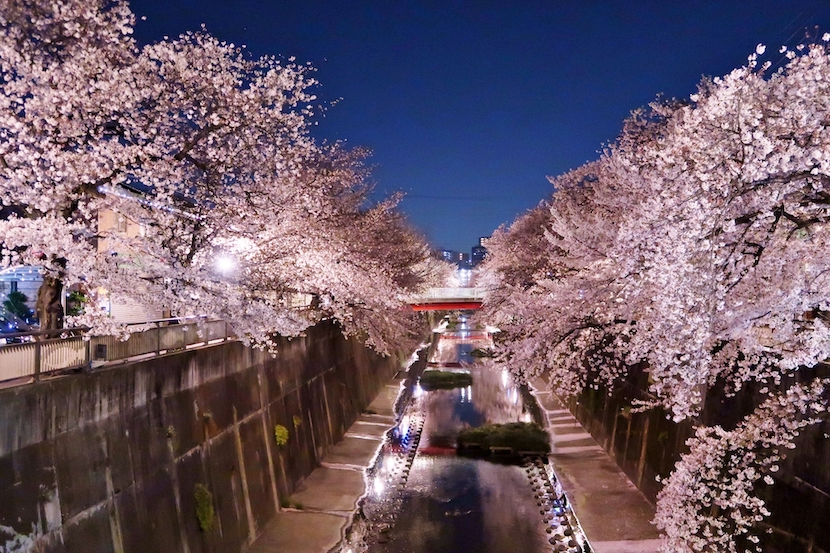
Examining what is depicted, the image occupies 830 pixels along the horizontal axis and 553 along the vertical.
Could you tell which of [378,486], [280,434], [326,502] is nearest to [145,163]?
[280,434]

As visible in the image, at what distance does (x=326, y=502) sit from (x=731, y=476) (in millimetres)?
11961

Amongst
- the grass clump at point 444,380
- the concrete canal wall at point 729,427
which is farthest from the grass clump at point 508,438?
the grass clump at point 444,380

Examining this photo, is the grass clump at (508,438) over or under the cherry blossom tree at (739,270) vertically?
under

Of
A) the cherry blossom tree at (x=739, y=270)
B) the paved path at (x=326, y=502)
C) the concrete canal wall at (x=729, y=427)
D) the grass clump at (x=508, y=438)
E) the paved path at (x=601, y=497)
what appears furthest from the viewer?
the grass clump at (x=508, y=438)

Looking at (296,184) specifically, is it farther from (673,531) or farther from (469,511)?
(673,531)

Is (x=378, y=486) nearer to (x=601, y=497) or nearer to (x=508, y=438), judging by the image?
(x=508, y=438)

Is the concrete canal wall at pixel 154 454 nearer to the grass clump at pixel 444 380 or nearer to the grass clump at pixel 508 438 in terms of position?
the grass clump at pixel 508 438

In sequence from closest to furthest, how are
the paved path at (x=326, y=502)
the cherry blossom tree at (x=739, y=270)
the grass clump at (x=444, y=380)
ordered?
1. the cherry blossom tree at (x=739, y=270)
2. the paved path at (x=326, y=502)
3. the grass clump at (x=444, y=380)

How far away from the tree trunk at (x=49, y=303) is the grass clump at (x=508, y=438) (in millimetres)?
18572

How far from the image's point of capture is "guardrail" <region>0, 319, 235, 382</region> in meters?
9.14

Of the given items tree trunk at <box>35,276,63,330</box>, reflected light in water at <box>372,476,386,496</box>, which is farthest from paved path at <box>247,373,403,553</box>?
tree trunk at <box>35,276,63,330</box>

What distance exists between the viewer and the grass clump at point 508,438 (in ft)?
85.9

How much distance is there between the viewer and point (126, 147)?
13023 millimetres

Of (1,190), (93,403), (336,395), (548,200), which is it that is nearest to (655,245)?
(93,403)
